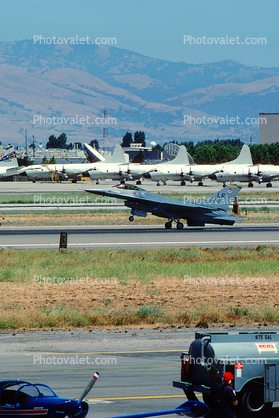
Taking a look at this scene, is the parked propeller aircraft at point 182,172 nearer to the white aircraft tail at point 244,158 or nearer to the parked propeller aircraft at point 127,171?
the parked propeller aircraft at point 127,171

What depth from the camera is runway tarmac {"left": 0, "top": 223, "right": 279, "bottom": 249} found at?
1549 inches

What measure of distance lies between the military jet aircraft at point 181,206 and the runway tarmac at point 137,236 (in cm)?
112

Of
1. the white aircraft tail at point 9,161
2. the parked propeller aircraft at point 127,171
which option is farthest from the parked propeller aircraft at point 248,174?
the white aircraft tail at point 9,161

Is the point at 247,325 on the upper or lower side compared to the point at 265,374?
lower

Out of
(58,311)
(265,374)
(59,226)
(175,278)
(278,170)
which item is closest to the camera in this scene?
(265,374)

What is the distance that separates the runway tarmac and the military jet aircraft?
1121 mm

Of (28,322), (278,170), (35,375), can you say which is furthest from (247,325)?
(278,170)

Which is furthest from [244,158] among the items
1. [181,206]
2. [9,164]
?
[181,206]

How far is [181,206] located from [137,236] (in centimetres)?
585

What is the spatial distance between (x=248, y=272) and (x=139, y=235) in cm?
1701

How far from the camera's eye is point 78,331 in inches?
692

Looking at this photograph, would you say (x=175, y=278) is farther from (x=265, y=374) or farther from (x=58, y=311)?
A: (x=265, y=374)

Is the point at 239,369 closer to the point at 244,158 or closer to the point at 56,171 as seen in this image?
the point at 56,171

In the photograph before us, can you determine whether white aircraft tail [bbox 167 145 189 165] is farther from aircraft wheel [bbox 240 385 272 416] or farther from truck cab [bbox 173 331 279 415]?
aircraft wheel [bbox 240 385 272 416]
